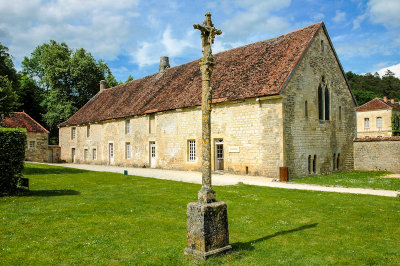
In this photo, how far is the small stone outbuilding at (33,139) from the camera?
35.6 metres

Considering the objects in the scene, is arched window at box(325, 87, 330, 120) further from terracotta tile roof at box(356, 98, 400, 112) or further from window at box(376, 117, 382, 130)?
window at box(376, 117, 382, 130)

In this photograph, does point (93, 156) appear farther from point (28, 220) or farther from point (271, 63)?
point (28, 220)

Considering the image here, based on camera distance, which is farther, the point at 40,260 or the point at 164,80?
the point at 164,80

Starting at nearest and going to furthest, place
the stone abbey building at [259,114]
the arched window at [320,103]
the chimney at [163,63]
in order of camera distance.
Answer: the stone abbey building at [259,114]
the arched window at [320,103]
the chimney at [163,63]

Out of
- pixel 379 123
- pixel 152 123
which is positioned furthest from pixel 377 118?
pixel 152 123

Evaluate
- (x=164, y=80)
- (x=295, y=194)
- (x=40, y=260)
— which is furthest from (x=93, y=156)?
(x=40, y=260)

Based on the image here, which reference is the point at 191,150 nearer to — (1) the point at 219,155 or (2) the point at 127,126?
(1) the point at 219,155

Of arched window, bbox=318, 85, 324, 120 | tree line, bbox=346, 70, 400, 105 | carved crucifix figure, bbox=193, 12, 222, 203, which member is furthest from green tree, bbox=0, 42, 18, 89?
tree line, bbox=346, 70, 400, 105

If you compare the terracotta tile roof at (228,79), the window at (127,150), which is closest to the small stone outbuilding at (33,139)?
the terracotta tile roof at (228,79)

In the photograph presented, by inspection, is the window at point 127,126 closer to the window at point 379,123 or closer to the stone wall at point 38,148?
the stone wall at point 38,148

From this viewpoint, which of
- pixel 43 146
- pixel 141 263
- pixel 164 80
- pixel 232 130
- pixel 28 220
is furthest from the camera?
pixel 43 146

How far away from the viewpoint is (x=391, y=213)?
8.59m

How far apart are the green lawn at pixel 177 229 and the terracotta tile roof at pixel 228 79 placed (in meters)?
9.41

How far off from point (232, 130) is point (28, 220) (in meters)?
13.9
